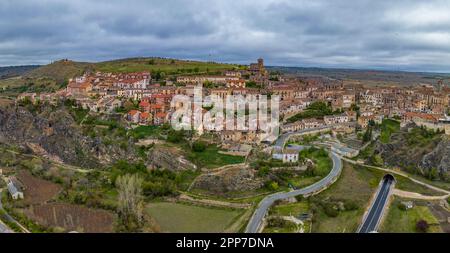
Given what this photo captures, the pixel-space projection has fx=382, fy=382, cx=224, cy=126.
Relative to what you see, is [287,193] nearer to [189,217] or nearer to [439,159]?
[189,217]

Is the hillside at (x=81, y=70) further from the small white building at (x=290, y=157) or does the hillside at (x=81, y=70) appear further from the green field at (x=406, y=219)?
the green field at (x=406, y=219)

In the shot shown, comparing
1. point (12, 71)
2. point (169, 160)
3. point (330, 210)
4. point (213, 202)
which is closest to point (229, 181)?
point (213, 202)

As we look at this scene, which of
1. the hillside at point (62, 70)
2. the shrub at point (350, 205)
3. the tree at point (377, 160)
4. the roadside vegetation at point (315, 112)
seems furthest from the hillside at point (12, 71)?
the shrub at point (350, 205)

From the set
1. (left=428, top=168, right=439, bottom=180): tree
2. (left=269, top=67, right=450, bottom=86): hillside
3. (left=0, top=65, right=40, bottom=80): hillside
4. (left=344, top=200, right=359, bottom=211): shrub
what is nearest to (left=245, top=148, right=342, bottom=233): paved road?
(left=344, top=200, right=359, bottom=211): shrub

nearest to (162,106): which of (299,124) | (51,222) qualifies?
(299,124)
